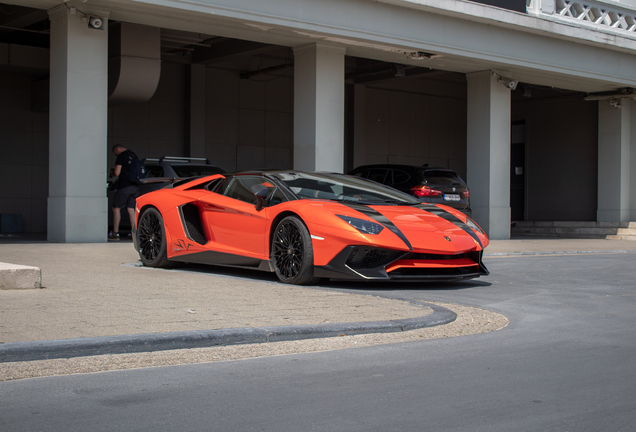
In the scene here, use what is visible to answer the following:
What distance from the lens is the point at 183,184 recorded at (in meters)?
8.84

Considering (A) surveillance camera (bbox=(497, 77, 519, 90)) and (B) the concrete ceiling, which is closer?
(B) the concrete ceiling

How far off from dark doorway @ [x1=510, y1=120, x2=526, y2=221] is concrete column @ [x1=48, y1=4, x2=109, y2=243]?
20647 millimetres

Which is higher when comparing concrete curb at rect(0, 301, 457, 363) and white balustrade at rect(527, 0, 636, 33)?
white balustrade at rect(527, 0, 636, 33)

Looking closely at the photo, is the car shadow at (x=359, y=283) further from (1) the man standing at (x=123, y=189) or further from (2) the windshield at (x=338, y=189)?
(1) the man standing at (x=123, y=189)

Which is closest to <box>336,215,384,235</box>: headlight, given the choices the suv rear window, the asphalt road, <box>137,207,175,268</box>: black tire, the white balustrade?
the asphalt road

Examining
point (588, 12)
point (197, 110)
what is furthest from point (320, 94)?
point (588, 12)

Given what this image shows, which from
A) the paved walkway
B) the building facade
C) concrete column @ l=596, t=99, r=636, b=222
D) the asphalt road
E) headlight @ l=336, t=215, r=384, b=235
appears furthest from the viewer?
concrete column @ l=596, t=99, r=636, b=222

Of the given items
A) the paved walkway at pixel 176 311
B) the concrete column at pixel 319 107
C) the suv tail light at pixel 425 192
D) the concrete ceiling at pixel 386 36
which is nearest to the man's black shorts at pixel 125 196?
the concrete ceiling at pixel 386 36

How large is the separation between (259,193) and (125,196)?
Answer: 7.38 metres

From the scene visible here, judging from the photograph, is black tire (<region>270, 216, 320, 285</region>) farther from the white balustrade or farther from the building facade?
the white balustrade

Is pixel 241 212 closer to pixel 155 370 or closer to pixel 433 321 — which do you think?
pixel 433 321

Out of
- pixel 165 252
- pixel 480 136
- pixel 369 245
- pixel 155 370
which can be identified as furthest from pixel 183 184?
pixel 480 136

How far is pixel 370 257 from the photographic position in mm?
6938

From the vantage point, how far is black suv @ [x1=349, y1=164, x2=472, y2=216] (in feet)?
51.4
